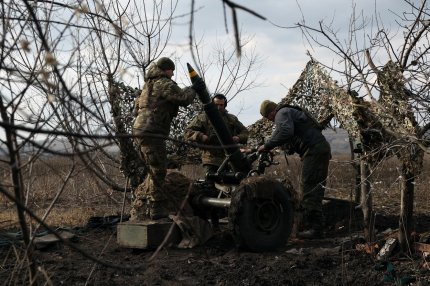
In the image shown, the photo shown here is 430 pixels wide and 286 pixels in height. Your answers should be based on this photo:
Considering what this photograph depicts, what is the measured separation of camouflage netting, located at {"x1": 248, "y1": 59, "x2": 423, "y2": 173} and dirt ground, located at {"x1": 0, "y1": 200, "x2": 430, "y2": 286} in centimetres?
106

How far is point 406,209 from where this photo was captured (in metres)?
6.73

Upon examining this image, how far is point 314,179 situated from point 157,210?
2.23m

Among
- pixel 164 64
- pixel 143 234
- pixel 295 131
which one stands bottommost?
pixel 143 234

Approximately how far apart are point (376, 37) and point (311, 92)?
4.37 m

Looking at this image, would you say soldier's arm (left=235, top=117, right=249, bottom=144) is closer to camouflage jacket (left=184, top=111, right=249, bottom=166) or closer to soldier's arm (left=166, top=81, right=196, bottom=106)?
camouflage jacket (left=184, top=111, right=249, bottom=166)

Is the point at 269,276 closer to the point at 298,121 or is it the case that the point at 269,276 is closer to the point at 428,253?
the point at 428,253

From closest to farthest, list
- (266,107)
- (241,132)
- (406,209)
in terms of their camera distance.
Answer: (406,209) → (266,107) → (241,132)

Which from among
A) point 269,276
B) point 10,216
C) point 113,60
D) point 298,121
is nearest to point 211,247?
point 269,276

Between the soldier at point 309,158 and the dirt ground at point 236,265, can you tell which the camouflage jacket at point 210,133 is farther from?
the dirt ground at point 236,265

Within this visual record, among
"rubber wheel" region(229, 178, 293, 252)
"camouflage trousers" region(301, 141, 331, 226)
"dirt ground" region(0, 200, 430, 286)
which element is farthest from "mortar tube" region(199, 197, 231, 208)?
"camouflage trousers" region(301, 141, 331, 226)

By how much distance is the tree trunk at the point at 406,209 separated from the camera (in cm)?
664

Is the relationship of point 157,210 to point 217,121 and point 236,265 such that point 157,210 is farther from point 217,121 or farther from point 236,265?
point 236,265

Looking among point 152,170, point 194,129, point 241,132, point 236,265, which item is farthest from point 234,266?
point 241,132

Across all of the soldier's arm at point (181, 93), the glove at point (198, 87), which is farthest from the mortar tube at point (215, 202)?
the glove at point (198, 87)
